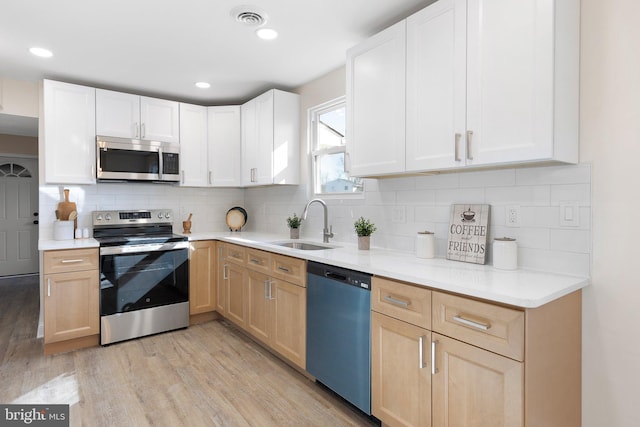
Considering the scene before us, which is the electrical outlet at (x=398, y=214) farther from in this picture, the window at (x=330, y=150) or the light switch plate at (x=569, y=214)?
the light switch plate at (x=569, y=214)

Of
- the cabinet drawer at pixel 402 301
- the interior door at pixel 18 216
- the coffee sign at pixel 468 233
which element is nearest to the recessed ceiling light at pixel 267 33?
the coffee sign at pixel 468 233

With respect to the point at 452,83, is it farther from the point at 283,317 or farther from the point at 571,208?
the point at 283,317

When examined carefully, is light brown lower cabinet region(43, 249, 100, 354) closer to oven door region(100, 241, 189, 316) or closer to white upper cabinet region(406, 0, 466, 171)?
oven door region(100, 241, 189, 316)

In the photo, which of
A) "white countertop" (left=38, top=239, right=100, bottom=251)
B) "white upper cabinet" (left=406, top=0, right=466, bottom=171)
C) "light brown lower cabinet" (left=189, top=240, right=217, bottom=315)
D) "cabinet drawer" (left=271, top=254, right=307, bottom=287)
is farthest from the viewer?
"light brown lower cabinet" (left=189, top=240, right=217, bottom=315)

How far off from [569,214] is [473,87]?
755 mm

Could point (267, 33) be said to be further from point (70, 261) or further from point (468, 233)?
point (70, 261)

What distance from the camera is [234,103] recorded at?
14.0 feet

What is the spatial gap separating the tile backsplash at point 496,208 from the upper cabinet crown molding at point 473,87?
7.7 inches

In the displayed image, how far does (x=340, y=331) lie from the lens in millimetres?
2141

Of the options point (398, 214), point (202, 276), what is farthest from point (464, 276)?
point (202, 276)

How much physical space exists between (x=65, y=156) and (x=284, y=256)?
227 cm

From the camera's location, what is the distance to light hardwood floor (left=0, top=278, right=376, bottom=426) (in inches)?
82.8

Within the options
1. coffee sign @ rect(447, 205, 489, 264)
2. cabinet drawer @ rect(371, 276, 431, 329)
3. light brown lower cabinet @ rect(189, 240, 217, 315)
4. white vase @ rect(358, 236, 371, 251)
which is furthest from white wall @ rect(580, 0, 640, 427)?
light brown lower cabinet @ rect(189, 240, 217, 315)

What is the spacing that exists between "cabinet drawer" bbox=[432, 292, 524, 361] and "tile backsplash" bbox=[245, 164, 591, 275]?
601 millimetres
